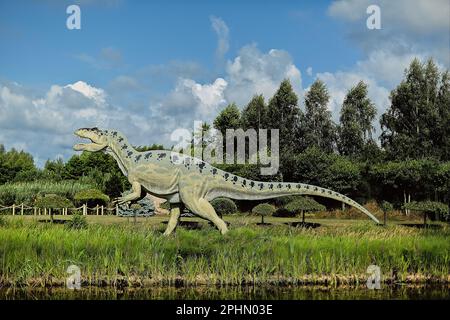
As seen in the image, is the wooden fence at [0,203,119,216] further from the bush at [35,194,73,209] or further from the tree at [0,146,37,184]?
the tree at [0,146,37,184]

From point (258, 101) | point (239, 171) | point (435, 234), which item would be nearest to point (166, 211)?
point (239, 171)

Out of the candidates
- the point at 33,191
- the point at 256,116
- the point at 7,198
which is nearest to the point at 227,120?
the point at 256,116

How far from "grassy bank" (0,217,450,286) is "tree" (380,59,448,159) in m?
17.4

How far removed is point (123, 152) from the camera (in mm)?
10133

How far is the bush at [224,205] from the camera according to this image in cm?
2003

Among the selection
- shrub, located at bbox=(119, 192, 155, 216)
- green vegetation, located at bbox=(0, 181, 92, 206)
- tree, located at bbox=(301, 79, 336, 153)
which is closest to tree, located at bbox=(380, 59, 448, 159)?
tree, located at bbox=(301, 79, 336, 153)

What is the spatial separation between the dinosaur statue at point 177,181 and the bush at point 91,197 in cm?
1280

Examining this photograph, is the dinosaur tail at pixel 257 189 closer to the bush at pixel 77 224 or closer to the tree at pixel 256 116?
the bush at pixel 77 224

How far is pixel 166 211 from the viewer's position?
24156 millimetres

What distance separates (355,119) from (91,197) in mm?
13894

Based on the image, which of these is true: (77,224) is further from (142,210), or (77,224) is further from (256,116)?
(256,116)

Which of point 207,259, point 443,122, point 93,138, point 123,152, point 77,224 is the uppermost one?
point 443,122
